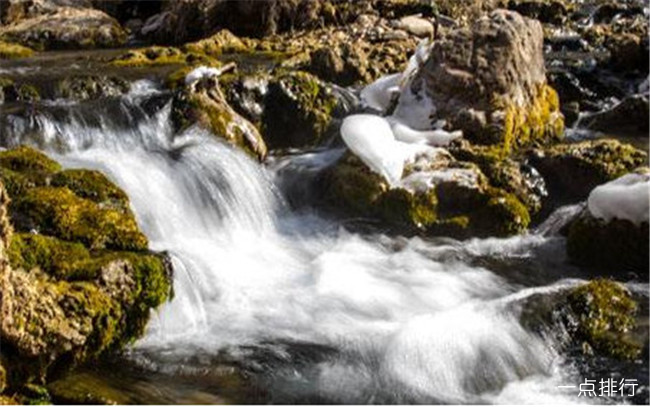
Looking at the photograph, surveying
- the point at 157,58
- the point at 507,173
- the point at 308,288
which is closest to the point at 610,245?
the point at 507,173

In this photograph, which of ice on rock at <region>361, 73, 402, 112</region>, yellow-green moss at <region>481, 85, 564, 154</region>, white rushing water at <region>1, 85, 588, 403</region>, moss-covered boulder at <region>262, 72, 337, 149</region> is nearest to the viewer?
white rushing water at <region>1, 85, 588, 403</region>

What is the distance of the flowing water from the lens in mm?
6270

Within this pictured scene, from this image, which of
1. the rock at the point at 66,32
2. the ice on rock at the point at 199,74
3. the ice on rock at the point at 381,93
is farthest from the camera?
the rock at the point at 66,32

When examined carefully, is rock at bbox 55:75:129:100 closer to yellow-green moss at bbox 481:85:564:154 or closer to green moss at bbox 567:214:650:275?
yellow-green moss at bbox 481:85:564:154

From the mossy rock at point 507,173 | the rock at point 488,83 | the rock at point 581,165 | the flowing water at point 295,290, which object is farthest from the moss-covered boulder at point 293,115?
the rock at point 581,165

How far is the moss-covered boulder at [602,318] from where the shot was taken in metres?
6.93

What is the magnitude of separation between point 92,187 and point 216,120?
13.1 ft

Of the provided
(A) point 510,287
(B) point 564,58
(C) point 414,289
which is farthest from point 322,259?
(B) point 564,58

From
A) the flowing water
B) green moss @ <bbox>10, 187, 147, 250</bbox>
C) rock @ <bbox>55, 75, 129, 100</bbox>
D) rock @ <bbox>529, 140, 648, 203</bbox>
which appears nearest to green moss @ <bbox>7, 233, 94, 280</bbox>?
green moss @ <bbox>10, 187, 147, 250</bbox>

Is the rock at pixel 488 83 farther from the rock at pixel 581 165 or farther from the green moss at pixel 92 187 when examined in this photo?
the green moss at pixel 92 187

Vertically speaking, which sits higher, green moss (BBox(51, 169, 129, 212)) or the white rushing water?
green moss (BBox(51, 169, 129, 212))

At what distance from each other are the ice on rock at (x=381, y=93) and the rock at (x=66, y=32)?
42.0 feet

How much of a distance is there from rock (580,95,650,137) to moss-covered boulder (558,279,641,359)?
703 cm

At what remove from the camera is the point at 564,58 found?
68.4ft
